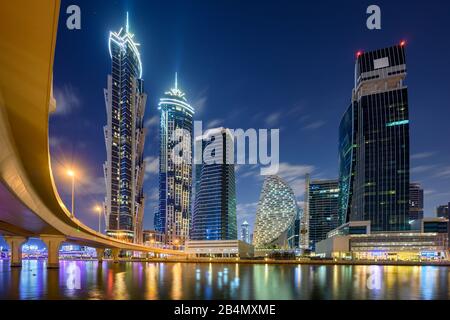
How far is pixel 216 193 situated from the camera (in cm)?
19412

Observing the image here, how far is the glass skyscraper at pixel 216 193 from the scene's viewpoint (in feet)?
632

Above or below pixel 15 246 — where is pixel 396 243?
below

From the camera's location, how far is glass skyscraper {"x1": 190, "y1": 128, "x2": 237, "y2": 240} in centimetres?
19262

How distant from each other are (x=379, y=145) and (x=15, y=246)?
14735 centimetres

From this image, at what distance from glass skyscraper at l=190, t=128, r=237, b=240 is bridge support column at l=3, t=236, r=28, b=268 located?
422 feet

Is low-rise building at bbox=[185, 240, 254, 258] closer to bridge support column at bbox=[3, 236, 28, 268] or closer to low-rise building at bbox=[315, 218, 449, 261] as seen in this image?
low-rise building at bbox=[315, 218, 449, 261]

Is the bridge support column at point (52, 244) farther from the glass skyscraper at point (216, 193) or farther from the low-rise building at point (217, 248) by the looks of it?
the glass skyscraper at point (216, 193)

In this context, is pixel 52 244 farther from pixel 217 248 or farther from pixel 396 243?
pixel 396 243

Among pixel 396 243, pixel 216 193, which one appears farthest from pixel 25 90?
pixel 216 193

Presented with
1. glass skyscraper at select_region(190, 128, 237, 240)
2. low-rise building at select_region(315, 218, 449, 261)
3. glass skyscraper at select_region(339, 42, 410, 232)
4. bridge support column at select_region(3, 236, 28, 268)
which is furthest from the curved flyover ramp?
glass skyscraper at select_region(190, 128, 237, 240)

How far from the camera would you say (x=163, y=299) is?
25.6 m

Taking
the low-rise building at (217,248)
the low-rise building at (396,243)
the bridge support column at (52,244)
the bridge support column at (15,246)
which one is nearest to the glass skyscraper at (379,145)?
the low-rise building at (396,243)
